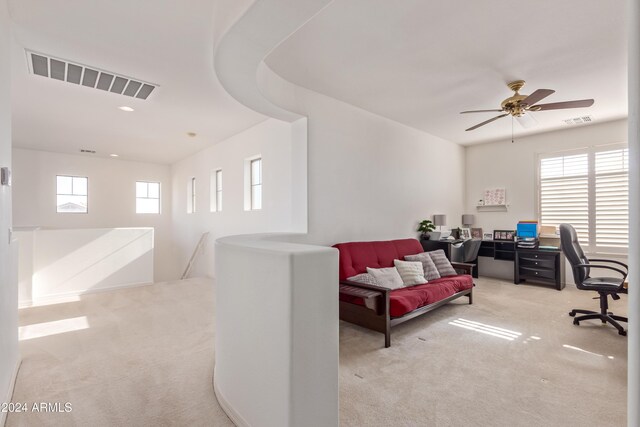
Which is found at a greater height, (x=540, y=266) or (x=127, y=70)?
(x=127, y=70)

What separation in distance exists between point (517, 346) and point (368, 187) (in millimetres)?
2563

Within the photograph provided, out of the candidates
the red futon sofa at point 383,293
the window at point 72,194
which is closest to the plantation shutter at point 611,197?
the red futon sofa at point 383,293

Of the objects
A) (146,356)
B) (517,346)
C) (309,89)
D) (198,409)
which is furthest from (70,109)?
(517,346)

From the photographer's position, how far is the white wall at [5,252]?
6.28ft

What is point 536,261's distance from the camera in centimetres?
541

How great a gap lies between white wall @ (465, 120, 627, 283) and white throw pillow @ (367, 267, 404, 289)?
12.1 ft

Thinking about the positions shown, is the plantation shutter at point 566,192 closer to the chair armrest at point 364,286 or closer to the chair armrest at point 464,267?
the chair armrest at point 464,267

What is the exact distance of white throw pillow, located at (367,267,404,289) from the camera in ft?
11.3

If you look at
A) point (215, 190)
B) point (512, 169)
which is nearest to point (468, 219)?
point (512, 169)

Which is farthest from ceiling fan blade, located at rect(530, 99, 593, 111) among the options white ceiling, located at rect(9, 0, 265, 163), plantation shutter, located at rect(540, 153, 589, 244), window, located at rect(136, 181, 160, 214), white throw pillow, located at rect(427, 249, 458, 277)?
window, located at rect(136, 181, 160, 214)

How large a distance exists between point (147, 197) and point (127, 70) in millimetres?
5900

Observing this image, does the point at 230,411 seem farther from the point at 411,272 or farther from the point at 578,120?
the point at 578,120

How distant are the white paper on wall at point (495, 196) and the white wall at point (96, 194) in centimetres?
769

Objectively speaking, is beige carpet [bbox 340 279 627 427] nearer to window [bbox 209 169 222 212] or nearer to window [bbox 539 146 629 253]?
window [bbox 539 146 629 253]
